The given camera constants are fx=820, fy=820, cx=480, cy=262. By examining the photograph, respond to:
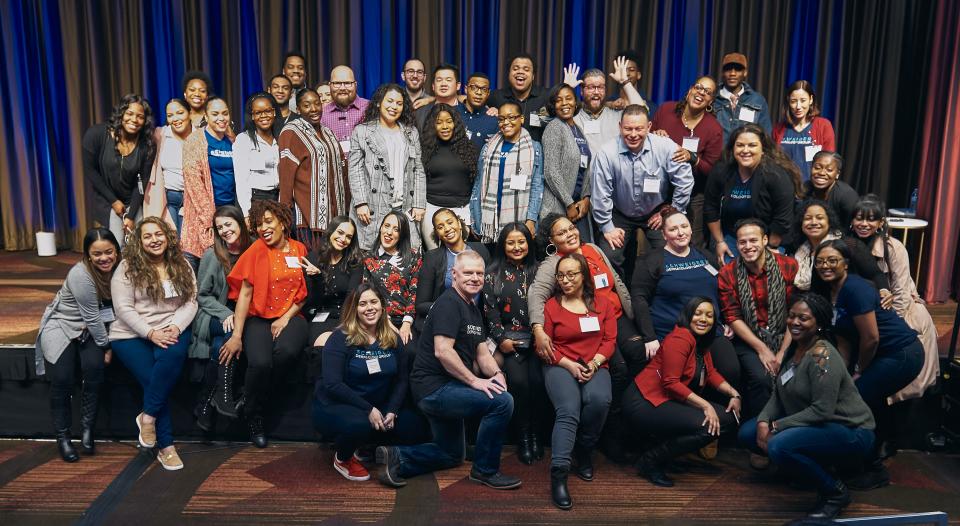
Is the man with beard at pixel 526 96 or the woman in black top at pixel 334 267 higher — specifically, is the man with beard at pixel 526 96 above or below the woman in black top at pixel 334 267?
above

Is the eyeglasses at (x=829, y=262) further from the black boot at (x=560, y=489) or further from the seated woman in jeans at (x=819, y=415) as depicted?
the black boot at (x=560, y=489)

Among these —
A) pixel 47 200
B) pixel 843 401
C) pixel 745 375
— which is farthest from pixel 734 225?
pixel 47 200

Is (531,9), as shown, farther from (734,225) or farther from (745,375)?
(745,375)

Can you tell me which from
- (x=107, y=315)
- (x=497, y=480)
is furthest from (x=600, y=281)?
(x=107, y=315)

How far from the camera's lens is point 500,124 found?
4.25 metres

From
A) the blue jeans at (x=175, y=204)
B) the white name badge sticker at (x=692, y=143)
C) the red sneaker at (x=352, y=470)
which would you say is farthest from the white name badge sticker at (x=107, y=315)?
the white name badge sticker at (x=692, y=143)

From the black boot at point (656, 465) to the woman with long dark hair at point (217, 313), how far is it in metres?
1.83

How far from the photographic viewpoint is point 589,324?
354cm

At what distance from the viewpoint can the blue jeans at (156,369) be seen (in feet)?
11.8

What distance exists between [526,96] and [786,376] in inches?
89.9

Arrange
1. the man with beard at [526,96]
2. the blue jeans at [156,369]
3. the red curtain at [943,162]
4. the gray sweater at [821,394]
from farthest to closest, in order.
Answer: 1. the red curtain at [943,162]
2. the man with beard at [526,96]
3. the blue jeans at [156,369]
4. the gray sweater at [821,394]

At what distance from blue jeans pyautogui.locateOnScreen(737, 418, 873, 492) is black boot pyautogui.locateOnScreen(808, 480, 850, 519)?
3cm

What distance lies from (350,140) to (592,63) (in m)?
2.55

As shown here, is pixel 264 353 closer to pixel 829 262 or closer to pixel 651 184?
pixel 651 184
